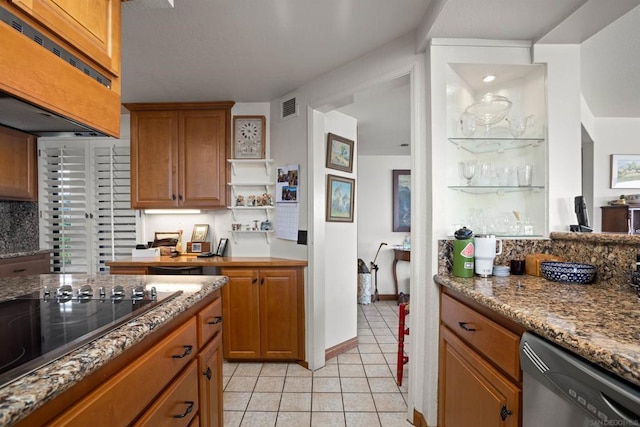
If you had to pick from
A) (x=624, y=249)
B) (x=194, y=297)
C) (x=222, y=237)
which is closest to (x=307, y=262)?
(x=222, y=237)

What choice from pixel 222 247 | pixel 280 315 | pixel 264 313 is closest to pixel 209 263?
pixel 222 247

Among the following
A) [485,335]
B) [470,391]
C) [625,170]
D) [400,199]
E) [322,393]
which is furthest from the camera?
[400,199]

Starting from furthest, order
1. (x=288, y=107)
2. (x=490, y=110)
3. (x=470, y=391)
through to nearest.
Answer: (x=288, y=107), (x=490, y=110), (x=470, y=391)

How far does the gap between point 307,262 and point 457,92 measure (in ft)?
5.32

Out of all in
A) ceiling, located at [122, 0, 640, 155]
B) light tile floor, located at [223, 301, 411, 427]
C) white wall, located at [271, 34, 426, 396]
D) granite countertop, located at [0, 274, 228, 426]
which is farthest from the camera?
white wall, located at [271, 34, 426, 396]

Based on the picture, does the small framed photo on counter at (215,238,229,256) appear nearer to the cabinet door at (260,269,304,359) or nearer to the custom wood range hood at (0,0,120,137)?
the cabinet door at (260,269,304,359)

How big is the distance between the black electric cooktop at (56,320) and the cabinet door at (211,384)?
354 millimetres

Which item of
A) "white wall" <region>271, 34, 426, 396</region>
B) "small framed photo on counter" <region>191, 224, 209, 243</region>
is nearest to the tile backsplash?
"small framed photo on counter" <region>191, 224, 209, 243</region>

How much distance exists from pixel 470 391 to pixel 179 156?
280 centimetres

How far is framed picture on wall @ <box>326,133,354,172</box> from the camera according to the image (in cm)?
265

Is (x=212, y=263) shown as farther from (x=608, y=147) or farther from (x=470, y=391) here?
(x=608, y=147)

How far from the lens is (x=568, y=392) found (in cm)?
74

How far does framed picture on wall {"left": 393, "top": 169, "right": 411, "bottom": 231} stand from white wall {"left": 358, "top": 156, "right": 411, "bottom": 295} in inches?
2.4

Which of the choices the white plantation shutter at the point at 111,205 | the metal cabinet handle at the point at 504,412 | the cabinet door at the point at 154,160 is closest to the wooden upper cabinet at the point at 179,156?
the cabinet door at the point at 154,160
